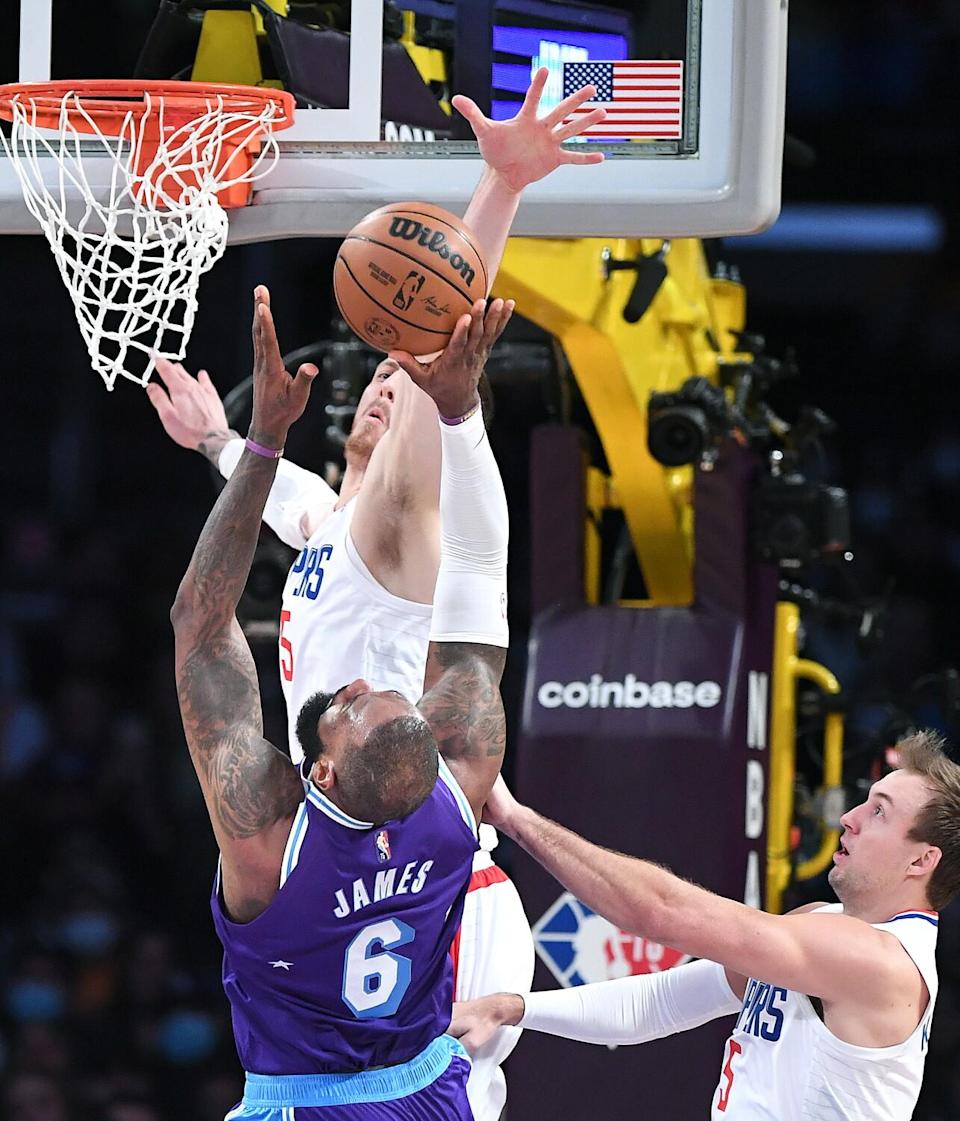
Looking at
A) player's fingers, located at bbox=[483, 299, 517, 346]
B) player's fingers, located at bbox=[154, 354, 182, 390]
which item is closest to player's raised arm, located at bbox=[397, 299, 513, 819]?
player's fingers, located at bbox=[483, 299, 517, 346]

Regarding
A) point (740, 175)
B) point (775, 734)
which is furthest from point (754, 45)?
point (775, 734)

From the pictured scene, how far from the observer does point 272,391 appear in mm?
3336

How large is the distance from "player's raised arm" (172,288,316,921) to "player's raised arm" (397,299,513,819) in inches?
10.7

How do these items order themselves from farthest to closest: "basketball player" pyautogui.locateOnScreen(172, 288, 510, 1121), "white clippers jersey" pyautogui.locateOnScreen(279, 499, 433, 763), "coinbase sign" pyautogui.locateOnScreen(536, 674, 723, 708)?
1. "coinbase sign" pyautogui.locateOnScreen(536, 674, 723, 708)
2. "white clippers jersey" pyautogui.locateOnScreen(279, 499, 433, 763)
3. "basketball player" pyautogui.locateOnScreen(172, 288, 510, 1121)

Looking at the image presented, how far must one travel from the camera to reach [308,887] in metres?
3.08

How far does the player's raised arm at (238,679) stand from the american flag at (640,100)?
Answer: 54.1 inches

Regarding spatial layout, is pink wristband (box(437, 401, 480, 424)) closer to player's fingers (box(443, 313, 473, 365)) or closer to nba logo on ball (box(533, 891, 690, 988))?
player's fingers (box(443, 313, 473, 365))

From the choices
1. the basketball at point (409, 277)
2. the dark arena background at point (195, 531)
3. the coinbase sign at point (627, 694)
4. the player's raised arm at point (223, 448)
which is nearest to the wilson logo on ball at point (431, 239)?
the basketball at point (409, 277)

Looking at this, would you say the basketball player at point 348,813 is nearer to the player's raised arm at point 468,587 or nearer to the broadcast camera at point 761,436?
Result: the player's raised arm at point 468,587

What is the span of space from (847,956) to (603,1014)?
617 mm

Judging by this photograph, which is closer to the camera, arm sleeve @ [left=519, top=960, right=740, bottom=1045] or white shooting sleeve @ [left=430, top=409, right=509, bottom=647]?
white shooting sleeve @ [left=430, top=409, right=509, bottom=647]

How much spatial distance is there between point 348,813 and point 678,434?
3688 millimetres

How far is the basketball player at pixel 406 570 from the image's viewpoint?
11.8 feet

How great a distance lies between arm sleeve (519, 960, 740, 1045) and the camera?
376cm
